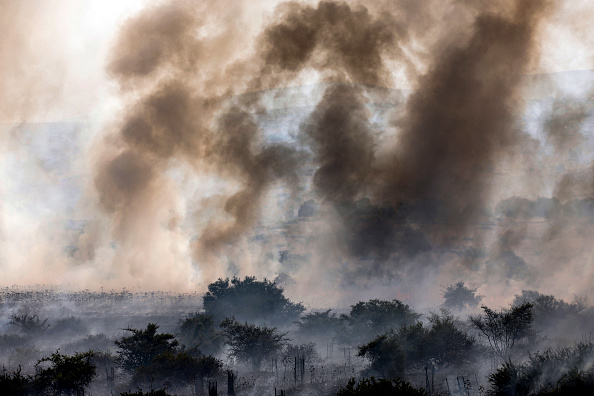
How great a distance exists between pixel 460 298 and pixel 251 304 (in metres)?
31.3

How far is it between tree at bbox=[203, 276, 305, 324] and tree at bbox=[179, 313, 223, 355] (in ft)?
31.7

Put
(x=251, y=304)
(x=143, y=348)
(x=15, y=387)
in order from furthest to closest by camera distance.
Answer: (x=251, y=304) < (x=143, y=348) < (x=15, y=387)

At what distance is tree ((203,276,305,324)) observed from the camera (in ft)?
233

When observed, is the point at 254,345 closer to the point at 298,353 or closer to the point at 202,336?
the point at 298,353

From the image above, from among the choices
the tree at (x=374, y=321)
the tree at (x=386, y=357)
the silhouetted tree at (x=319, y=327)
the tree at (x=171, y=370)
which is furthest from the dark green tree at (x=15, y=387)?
the silhouetted tree at (x=319, y=327)

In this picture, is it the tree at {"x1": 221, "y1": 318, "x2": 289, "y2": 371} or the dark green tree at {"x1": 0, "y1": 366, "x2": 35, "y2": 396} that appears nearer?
the dark green tree at {"x1": 0, "y1": 366, "x2": 35, "y2": 396}

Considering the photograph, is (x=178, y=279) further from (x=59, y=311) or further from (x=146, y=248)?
(x=59, y=311)

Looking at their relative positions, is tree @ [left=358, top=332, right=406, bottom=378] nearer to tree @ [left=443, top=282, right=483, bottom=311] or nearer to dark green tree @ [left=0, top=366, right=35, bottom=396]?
dark green tree @ [left=0, top=366, right=35, bottom=396]

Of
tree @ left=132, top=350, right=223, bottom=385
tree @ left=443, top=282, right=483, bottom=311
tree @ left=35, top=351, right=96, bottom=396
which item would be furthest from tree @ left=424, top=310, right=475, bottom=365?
tree @ left=443, top=282, right=483, bottom=311

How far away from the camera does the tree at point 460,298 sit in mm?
78438

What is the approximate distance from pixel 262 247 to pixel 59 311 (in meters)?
42.4

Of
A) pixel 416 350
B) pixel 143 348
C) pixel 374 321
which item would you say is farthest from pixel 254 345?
pixel 416 350

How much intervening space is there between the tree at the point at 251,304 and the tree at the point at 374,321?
1333 centimetres

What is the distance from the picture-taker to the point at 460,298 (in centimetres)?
7844
